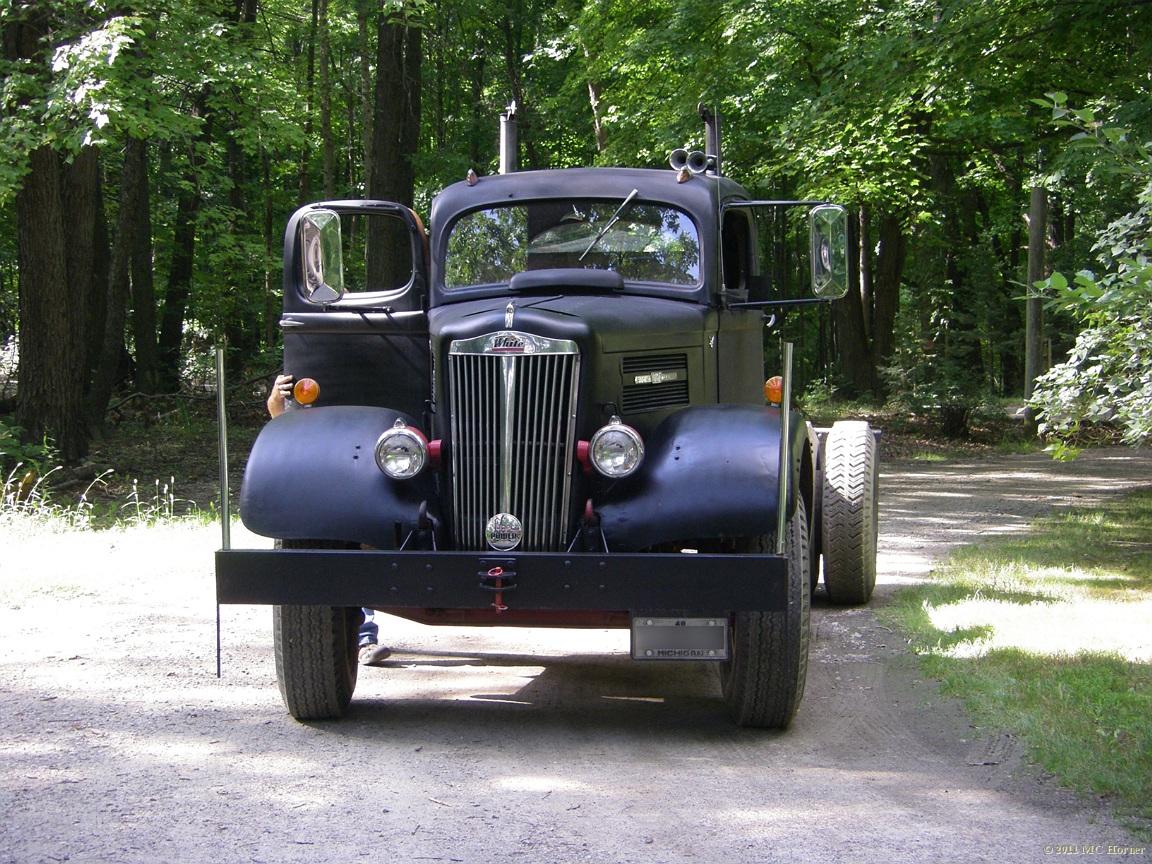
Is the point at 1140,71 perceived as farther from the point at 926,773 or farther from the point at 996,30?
the point at 926,773

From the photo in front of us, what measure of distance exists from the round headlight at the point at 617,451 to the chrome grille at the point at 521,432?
5.3 inches

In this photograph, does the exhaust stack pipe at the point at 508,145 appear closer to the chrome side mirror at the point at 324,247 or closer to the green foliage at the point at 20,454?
the chrome side mirror at the point at 324,247

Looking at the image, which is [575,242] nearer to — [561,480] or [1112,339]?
[561,480]

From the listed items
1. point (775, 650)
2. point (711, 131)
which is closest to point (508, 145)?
point (711, 131)

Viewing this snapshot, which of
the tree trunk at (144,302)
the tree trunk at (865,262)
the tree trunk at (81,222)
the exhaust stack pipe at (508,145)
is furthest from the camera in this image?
the tree trunk at (865,262)

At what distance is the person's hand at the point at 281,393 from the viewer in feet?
21.0

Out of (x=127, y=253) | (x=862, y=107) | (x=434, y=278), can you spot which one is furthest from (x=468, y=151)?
(x=434, y=278)

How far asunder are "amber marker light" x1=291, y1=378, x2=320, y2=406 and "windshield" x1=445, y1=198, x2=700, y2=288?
873 mm

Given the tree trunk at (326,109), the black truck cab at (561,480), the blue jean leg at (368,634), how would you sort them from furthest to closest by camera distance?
the tree trunk at (326,109), the blue jean leg at (368,634), the black truck cab at (561,480)

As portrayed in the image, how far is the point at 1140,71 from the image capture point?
11.5m

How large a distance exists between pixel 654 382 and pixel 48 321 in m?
11.1

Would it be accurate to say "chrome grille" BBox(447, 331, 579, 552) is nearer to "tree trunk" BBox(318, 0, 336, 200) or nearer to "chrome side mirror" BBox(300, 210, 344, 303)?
"chrome side mirror" BBox(300, 210, 344, 303)

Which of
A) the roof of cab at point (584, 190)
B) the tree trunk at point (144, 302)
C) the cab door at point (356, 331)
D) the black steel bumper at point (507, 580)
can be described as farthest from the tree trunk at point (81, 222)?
the black steel bumper at point (507, 580)

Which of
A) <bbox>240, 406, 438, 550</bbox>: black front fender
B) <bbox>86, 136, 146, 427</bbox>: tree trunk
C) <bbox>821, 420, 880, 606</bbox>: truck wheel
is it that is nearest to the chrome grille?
<bbox>240, 406, 438, 550</bbox>: black front fender
